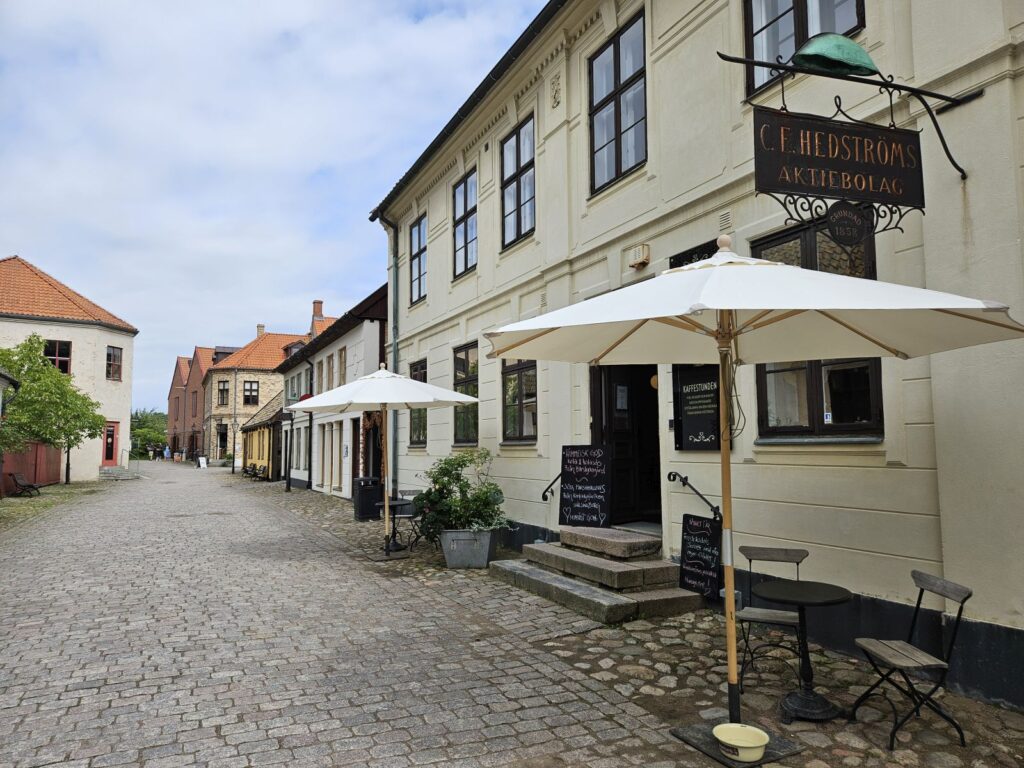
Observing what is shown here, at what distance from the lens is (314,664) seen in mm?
5016

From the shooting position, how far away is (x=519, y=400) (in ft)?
33.4

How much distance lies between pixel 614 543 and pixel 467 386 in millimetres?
5503

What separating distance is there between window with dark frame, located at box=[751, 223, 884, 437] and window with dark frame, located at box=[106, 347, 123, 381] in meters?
34.0

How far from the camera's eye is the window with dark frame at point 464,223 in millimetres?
12109

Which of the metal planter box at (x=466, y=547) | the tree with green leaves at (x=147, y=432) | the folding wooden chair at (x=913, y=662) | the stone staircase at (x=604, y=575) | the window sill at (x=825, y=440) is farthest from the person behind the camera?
the tree with green leaves at (x=147, y=432)

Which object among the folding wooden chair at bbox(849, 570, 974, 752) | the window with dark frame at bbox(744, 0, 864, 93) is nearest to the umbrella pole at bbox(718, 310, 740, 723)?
the folding wooden chair at bbox(849, 570, 974, 752)

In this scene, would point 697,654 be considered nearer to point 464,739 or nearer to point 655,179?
point 464,739

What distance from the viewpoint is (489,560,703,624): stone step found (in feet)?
19.7

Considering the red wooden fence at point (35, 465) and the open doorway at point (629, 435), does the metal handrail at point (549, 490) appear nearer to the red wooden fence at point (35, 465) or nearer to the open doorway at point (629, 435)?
the open doorway at point (629, 435)

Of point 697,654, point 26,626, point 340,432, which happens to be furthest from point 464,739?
point 340,432

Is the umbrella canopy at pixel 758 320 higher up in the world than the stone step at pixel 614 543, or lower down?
higher up

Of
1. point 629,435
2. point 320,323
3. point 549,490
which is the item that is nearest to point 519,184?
point 629,435

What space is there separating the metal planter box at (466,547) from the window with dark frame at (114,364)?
3030cm

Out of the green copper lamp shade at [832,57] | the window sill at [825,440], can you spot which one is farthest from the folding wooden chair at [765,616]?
the green copper lamp shade at [832,57]
